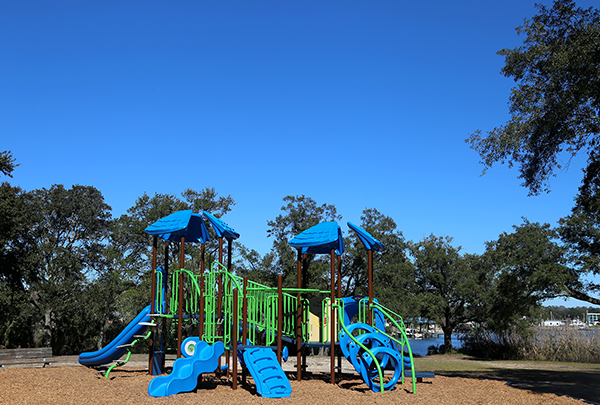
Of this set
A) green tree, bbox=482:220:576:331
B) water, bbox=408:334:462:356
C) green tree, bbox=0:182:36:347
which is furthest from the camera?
water, bbox=408:334:462:356

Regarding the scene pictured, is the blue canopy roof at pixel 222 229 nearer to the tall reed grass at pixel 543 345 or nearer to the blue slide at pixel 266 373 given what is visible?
the blue slide at pixel 266 373

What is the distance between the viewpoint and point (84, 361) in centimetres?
1195

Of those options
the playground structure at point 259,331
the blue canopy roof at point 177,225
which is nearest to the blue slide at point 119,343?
the playground structure at point 259,331

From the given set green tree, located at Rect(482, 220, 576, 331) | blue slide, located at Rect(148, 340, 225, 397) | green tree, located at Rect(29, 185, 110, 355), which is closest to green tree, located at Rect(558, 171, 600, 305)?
green tree, located at Rect(482, 220, 576, 331)

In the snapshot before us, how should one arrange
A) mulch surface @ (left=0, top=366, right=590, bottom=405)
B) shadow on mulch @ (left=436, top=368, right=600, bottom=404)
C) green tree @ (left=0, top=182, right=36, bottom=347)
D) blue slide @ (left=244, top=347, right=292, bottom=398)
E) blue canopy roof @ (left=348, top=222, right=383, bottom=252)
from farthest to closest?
green tree @ (left=0, top=182, right=36, bottom=347), blue canopy roof @ (left=348, top=222, right=383, bottom=252), shadow on mulch @ (left=436, top=368, right=600, bottom=404), blue slide @ (left=244, top=347, right=292, bottom=398), mulch surface @ (left=0, top=366, right=590, bottom=405)

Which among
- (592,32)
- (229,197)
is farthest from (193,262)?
(592,32)

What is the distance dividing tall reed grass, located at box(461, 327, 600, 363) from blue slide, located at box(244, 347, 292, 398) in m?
15.5

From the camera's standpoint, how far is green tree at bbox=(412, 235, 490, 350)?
25.5 meters

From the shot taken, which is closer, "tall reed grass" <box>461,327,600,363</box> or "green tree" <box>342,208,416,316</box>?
"tall reed grass" <box>461,327,600,363</box>

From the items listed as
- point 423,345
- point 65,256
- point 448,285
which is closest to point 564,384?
point 448,285

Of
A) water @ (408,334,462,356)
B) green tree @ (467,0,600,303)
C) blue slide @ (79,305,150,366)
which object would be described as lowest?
water @ (408,334,462,356)

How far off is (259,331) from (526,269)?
1404 cm

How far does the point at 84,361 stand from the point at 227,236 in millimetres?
4790

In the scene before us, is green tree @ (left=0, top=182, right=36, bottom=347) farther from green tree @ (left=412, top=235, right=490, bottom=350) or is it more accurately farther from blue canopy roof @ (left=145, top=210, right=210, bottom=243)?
green tree @ (left=412, top=235, right=490, bottom=350)
